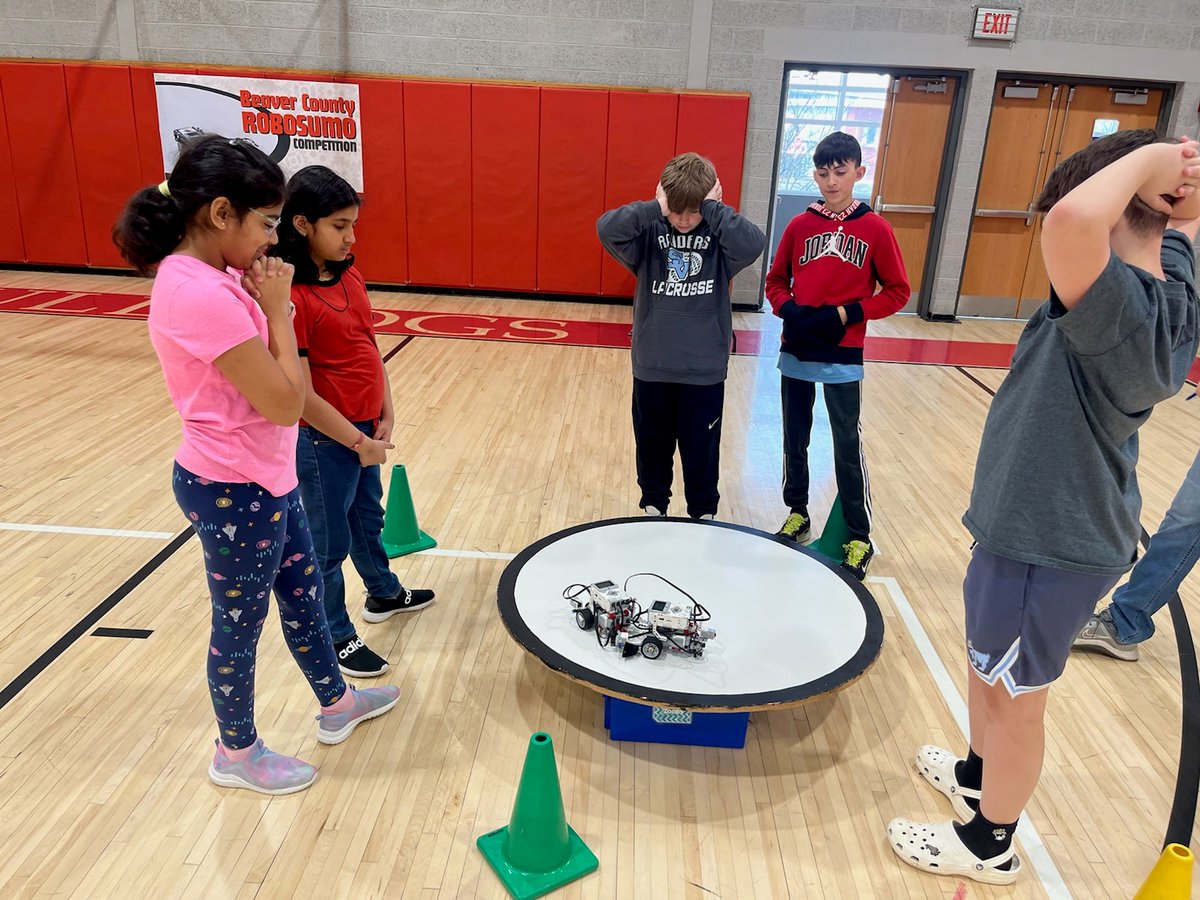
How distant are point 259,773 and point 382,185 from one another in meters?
7.20

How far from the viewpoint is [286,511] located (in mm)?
1885

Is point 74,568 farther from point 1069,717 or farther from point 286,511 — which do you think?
point 1069,717

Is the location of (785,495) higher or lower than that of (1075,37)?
→ lower

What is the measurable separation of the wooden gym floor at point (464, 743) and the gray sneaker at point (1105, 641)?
5 centimetres

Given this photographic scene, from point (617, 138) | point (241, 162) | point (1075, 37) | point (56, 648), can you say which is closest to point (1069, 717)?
point (241, 162)

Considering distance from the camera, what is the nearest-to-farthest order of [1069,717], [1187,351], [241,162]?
[1187,351]
[241,162]
[1069,717]

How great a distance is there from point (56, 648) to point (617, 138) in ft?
22.0

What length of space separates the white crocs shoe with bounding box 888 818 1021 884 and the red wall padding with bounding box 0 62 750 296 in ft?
22.6

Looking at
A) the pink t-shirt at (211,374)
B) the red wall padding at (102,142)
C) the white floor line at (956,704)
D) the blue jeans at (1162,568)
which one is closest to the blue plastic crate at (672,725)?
the white floor line at (956,704)

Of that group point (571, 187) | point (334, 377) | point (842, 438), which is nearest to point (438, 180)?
point (571, 187)

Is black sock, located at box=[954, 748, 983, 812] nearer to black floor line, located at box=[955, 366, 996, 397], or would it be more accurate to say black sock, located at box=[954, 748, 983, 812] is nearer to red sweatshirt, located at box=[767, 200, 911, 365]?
red sweatshirt, located at box=[767, 200, 911, 365]

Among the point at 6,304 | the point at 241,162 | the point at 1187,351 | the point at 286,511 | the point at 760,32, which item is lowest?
the point at 6,304

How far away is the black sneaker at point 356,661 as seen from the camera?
2.57 meters

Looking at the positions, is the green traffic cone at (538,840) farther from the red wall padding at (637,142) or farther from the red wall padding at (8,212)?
the red wall padding at (8,212)
